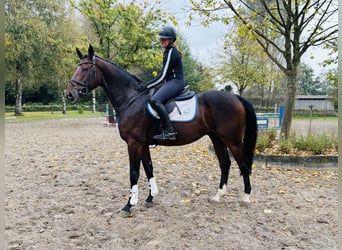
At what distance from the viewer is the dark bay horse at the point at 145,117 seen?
15.2 feet

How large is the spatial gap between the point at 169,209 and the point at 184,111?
1.60 m

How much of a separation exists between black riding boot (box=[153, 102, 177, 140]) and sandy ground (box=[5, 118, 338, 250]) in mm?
1138

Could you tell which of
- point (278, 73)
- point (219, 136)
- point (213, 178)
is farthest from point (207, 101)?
point (278, 73)

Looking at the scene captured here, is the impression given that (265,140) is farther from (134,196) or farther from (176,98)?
(134,196)

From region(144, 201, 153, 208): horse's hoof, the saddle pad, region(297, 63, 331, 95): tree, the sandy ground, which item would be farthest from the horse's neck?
region(297, 63, 331, 95): tree

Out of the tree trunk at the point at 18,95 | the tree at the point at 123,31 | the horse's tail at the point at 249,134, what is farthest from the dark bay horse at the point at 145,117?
the tree trunk at the point at 18,95

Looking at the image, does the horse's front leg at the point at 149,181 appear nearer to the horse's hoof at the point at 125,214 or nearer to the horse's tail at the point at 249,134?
the horse's hoof at the point at 125,214

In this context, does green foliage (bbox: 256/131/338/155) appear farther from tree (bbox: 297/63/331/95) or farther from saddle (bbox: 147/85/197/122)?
tree (bbox: 297/63/331/95)

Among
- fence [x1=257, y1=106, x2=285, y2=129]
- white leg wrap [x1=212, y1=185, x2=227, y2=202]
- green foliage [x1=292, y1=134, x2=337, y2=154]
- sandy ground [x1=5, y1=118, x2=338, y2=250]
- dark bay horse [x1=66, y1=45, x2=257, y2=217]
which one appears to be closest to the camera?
sandy ground [x1=5, y1=118, x2=338, y2=250]

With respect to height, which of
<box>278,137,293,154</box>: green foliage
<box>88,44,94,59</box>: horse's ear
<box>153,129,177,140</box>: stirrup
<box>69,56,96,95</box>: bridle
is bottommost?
<box>278,137,293,154</box>: green foliage

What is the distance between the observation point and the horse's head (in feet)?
14.8

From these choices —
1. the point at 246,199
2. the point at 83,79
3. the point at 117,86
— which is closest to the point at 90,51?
the point at 83,79

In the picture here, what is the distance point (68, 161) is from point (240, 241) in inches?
235

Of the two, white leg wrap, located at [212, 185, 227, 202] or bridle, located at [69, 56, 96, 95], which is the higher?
bridle, located at [69, 56, 96, 95]
